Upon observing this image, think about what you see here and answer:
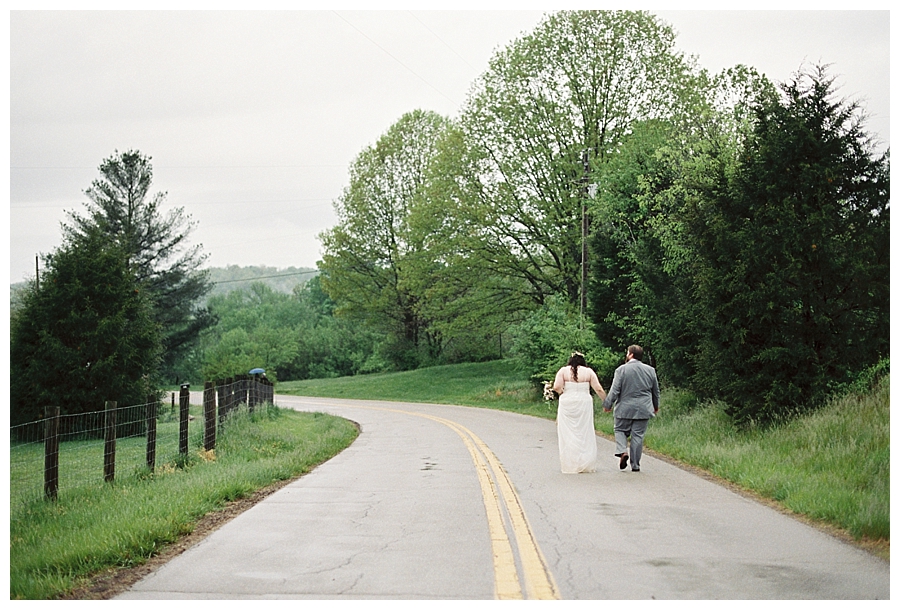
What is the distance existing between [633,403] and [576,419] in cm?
93

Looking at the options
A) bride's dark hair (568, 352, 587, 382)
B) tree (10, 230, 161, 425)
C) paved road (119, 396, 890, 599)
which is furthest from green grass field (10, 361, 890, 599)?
tree (10, 230, 161, 425)

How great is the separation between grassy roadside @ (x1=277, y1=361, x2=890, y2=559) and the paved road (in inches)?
15.9

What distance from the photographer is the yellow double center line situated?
6.52m

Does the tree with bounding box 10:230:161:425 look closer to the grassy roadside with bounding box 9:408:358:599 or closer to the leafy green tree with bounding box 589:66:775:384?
the grassy roadside with bounding box 9:408:358:599

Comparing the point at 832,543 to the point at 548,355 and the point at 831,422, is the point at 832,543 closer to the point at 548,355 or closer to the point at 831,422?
the point at 831,422

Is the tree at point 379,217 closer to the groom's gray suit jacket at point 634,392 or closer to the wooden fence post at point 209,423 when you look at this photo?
the wooden fence post at point 209,423

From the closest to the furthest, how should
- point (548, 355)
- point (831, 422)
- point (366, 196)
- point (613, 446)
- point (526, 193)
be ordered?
point (831, 422), point (613, 446), point (548, 355), point (526, 193), point (366, 196)

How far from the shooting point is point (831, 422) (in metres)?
14.1

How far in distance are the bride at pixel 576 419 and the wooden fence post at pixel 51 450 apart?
6968 millimetres

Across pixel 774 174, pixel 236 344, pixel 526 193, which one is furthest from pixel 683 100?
pixel 236 344

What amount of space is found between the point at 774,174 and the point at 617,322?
1302 centimetres

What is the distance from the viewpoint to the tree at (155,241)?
57.6m

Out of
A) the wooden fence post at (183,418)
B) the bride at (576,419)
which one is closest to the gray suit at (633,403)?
the bride at (576,419)

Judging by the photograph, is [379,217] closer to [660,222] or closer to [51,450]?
[660,222]
